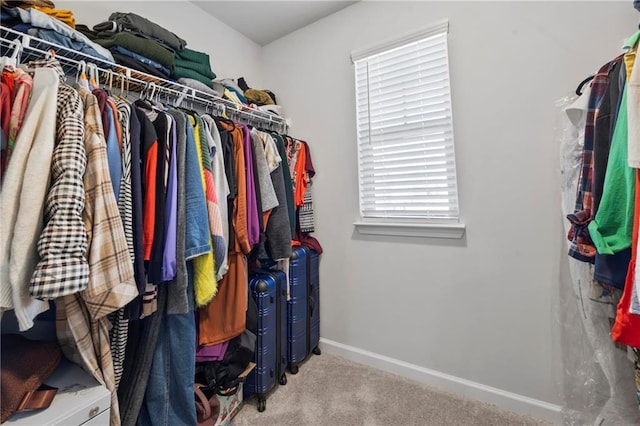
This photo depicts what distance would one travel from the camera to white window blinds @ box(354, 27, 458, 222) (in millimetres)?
1613

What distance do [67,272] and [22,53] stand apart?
95 centimetres

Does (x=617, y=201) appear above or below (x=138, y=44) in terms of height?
below

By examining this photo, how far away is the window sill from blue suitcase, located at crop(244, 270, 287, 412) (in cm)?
65

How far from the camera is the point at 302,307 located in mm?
1865

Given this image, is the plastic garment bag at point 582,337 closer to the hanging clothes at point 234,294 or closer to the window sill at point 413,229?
the window sill at point 413,229

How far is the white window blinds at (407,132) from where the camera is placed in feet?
5.29

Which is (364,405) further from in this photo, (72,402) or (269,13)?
(269,13)

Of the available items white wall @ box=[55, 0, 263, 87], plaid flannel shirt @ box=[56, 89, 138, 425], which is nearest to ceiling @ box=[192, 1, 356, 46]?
white wall @ box=[55, 0, 263, 87]

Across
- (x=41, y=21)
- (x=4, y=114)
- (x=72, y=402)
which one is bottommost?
(x=72, y=402)

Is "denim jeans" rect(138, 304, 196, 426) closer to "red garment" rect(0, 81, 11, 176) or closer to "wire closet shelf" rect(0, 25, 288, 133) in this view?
"red garment" rect(0, 81, 11, 176)

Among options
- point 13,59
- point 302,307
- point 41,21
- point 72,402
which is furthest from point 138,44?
point 302,307

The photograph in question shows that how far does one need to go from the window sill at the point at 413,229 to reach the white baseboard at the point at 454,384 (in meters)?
0.84

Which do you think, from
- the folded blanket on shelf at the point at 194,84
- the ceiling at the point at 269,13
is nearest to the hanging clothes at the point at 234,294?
the folded blanket on shelf at the point at 194,84

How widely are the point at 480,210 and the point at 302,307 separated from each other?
1.26 metres
